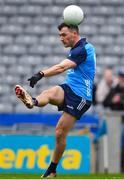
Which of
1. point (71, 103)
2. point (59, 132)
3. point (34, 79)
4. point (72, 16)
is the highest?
point (72, 16)

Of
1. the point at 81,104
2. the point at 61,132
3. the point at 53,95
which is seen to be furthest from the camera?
the point at 81,104

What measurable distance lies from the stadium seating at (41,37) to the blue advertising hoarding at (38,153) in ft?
20.4

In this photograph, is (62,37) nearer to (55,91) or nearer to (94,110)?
(55,91)

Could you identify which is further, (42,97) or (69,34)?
(69,34)

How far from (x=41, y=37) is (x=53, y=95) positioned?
1292 centimetres

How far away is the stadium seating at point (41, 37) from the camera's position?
22.6m

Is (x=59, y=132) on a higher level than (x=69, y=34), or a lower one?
lower

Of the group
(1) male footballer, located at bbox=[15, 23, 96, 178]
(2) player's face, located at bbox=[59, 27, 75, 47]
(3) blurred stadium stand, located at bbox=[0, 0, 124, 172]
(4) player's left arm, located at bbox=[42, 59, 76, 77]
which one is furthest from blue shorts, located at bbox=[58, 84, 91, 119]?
(3) blurred stadium stand, located at bbox=[0, 0, 124, 172]

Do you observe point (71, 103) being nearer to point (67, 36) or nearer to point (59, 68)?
point (59, 68)

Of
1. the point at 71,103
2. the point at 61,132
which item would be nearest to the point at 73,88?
the point at 71,103

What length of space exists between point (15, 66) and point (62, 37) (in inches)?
455

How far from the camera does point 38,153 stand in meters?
15.4

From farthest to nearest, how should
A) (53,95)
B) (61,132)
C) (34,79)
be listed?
1. (61,132)
2. (53,95)
3. (34,79)

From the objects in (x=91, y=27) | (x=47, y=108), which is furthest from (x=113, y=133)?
(x=91, y=27)
